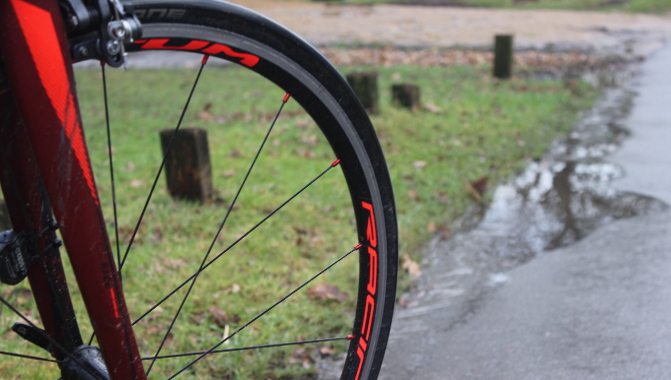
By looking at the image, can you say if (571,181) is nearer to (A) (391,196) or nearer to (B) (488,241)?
(B) (488,241)

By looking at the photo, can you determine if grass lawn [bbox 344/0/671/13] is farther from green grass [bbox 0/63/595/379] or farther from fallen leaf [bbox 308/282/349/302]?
fallen leaf [bbox 308/282/349/302]

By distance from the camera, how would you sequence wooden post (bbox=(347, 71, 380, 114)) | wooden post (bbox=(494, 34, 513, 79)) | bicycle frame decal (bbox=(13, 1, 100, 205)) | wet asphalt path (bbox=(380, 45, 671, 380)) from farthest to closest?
wooden post (bbox=(494, 34, 513, 79))
wooden post (bbox=(347, 71, 380, 114))
wet asphalt path (bbox=(380, 45, 671, 380))
bicycle frame decal (bbox=(13, 1, 100, 205))

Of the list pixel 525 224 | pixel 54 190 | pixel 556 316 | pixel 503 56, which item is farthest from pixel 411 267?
pixel 503 56

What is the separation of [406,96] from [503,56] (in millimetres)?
2556

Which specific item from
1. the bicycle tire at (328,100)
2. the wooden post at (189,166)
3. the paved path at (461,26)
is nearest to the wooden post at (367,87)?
the wooden post at (189,166)

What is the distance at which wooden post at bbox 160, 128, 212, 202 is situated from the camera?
357 cm

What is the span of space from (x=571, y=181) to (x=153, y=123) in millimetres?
3803

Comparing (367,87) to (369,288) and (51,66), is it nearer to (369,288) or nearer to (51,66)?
(369,288)

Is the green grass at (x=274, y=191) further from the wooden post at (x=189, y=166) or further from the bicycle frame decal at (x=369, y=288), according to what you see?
the bicycle frame decal at (x=369, y=288)

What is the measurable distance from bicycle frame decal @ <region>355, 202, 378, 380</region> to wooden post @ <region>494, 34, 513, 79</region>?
6807mm

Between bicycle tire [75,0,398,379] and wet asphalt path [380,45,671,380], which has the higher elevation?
bicycle tire [75,0,398,379]

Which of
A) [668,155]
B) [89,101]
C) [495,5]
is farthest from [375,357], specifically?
[495,5]

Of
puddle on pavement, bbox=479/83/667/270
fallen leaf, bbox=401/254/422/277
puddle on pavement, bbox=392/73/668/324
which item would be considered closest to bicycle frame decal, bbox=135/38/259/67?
puddle on pavement, bbox=392/73/668/324

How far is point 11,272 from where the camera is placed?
48.4 inches
